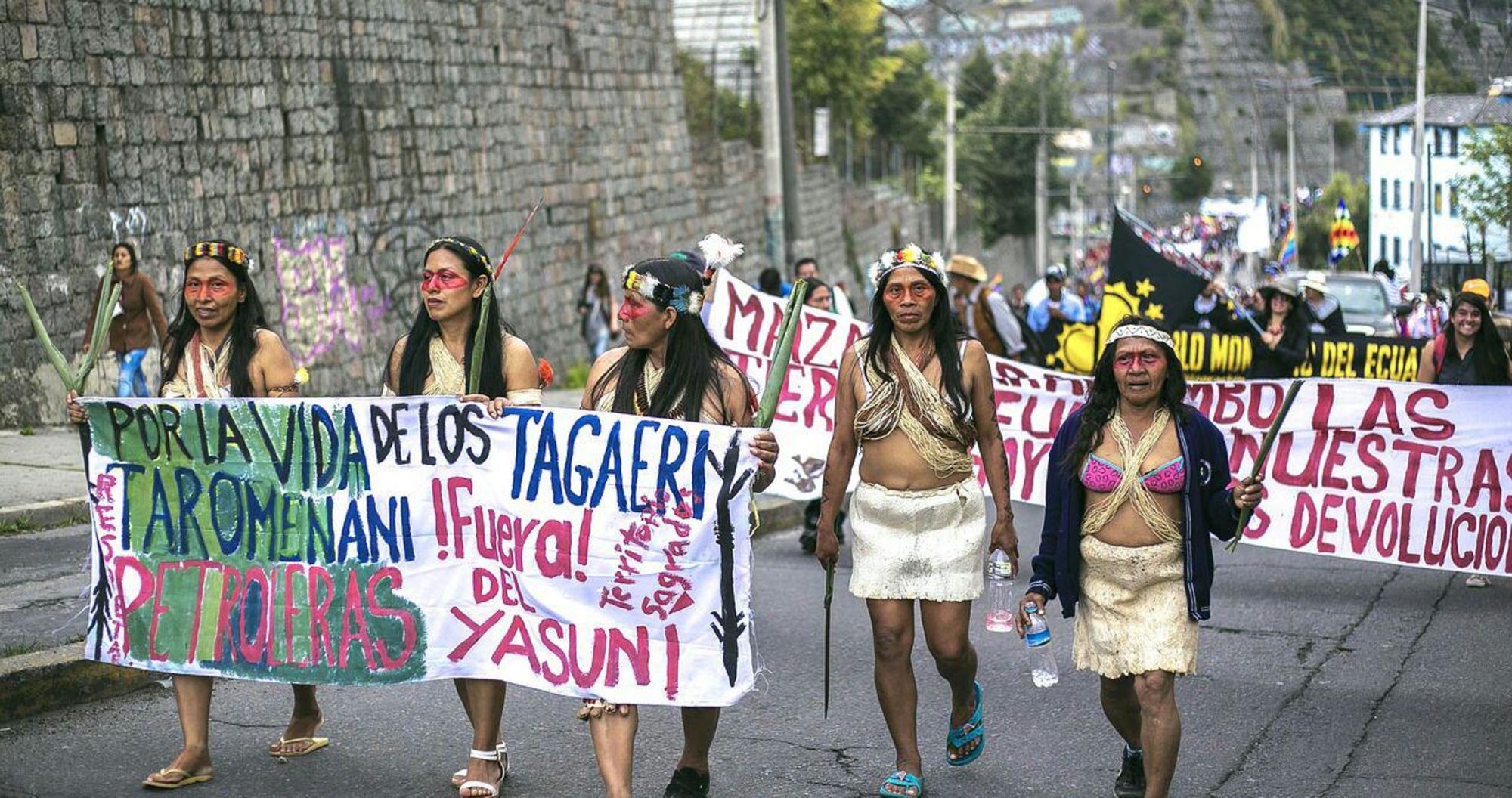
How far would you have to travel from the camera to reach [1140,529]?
5.77m

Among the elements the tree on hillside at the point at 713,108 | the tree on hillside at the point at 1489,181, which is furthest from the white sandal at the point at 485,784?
the tree on hillside at the point at 713,108

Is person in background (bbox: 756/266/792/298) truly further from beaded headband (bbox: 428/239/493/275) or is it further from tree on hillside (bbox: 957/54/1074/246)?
tree on hillside (bbox: 957/54/1074/246)

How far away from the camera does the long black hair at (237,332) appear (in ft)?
20.6

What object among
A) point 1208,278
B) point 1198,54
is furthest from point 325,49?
point 1198,54

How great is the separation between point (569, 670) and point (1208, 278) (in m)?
8.50

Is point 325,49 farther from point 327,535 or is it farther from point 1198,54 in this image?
point 1198,54

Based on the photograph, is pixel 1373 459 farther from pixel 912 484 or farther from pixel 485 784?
pixel 485 784

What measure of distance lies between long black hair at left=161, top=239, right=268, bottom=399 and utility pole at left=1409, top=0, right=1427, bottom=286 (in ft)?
80.1

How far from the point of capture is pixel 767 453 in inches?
219

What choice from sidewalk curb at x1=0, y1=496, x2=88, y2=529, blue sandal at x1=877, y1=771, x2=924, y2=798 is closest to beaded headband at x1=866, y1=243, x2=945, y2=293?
blue sandal at x1=877, y1=771, x2=924, y2=798

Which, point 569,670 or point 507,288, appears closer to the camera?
point 569,670

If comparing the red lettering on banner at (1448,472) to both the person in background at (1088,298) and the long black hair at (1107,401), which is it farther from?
the person in background at (1088,298)

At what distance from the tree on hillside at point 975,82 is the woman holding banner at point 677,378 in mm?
72652

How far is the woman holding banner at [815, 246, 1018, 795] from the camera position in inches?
241
